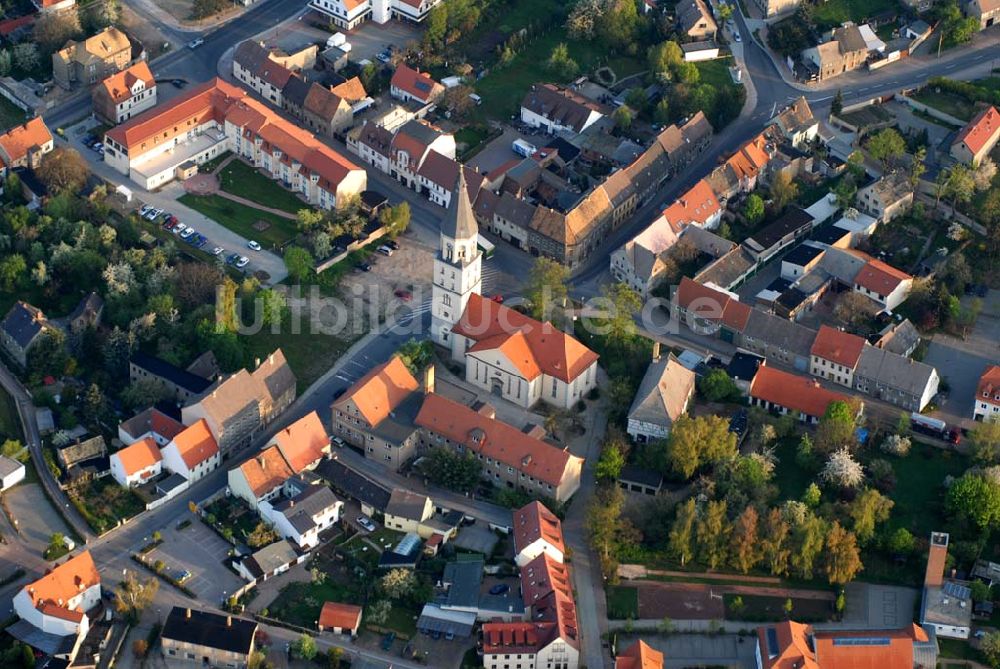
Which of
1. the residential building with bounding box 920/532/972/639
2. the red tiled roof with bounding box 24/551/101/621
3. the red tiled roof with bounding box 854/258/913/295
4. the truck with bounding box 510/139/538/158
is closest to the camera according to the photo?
the red tiled roof with bounding box 24/551/101/621

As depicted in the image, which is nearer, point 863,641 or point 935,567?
point 863,641

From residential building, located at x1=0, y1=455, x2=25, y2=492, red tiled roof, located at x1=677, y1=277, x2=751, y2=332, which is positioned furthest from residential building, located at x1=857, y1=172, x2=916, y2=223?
residential building, located at x1=0, y1=455, x2=25, y2=492

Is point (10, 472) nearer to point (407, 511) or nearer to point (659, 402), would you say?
point (407, 511)

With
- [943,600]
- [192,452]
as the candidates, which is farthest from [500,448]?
[943,600]

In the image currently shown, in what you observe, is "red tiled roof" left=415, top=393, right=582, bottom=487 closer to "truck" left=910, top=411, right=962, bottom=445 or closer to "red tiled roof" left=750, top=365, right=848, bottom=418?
"red tiled roof" left=750, top=365, right=848, bottom=418

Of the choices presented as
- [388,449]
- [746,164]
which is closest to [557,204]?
[746,164]
